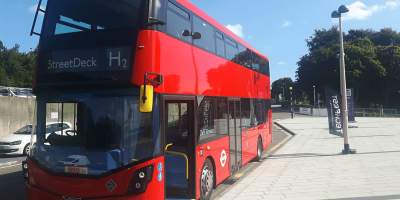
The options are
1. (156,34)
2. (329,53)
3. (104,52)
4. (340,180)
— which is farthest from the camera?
(329,53)

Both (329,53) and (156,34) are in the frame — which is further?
(329,53)

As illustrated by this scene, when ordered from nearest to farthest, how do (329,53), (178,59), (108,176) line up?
(108,176) < (178,59) < (329,53)

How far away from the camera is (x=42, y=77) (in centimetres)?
470

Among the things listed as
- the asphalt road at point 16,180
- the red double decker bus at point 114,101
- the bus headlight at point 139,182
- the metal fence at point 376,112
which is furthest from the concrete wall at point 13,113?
the metal fence at point 376,112

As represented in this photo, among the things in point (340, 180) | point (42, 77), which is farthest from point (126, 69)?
point (340, 180)

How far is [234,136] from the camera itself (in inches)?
316

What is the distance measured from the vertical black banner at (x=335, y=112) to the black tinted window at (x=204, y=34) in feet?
26.9

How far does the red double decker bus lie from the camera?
13.8 feet

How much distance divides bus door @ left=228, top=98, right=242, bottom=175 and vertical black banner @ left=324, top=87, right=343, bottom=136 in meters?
6.38

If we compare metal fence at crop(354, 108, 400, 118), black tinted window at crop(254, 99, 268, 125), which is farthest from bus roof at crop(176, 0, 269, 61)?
metal fence at crop(354, 108, 400, 118)

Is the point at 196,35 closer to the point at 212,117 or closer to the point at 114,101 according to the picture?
the point at 212,117

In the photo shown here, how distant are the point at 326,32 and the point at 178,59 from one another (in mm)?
66060

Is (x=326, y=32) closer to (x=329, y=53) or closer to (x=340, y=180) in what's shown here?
(x=329, y=53)

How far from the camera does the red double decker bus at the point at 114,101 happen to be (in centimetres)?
421
